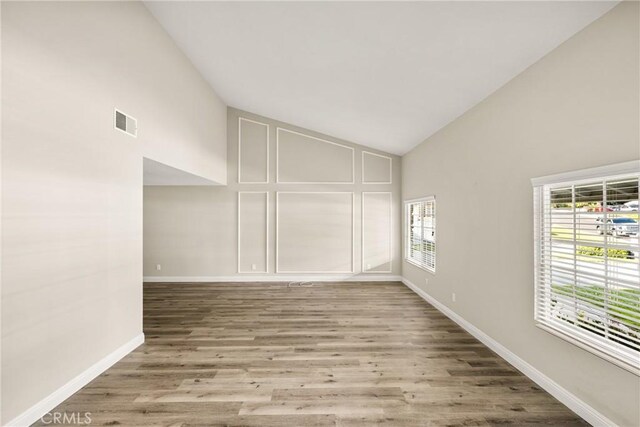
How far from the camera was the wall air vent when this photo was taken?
2738mm

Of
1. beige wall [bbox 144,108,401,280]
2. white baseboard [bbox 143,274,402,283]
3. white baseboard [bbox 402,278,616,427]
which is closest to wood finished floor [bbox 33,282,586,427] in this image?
white baseboard [bbox 402,278,616,427]

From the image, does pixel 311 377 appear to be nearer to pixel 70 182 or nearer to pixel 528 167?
pixel 70 182

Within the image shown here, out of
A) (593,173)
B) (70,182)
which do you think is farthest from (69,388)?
(593,173)

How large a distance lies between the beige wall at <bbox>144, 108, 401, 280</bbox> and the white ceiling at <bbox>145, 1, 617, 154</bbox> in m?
1.41

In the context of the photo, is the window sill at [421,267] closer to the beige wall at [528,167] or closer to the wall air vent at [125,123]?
the beige wall at [528,167]

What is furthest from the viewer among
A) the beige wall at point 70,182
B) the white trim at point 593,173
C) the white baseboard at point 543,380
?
the white baseboard at point 543,380

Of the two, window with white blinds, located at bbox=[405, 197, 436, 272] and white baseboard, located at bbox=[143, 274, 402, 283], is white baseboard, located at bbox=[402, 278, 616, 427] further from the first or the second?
white baseboard, located at bbox=[143, 274, 402, 283]

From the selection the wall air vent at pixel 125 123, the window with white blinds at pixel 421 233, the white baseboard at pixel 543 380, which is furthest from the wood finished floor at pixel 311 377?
the wall air vent at pixel 125 123

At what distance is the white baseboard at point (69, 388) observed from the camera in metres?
1.91

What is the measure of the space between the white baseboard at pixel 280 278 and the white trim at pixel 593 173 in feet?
14.1

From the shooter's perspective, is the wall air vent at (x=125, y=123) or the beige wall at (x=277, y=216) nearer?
the wall air vent at (x=125, y=123)

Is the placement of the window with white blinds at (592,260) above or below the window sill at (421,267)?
above

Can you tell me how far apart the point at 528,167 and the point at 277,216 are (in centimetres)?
471

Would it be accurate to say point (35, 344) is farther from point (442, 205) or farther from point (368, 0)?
point (442, 205)
